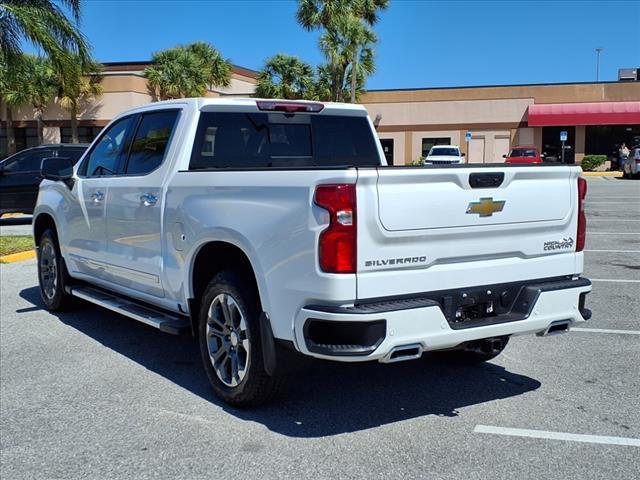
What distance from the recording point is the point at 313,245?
11.9 ft

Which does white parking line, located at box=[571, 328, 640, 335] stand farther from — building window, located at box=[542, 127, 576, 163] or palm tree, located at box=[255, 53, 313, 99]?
building window, located at box=[542, 127, 576, 163]

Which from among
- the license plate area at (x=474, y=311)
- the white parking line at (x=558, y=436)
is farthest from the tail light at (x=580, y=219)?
the white parking line at (x=558, y=436)

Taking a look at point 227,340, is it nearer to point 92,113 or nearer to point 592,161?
point 92,113

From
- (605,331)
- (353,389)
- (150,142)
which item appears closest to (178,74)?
(150,142)

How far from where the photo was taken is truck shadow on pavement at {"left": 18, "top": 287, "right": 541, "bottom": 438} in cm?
429

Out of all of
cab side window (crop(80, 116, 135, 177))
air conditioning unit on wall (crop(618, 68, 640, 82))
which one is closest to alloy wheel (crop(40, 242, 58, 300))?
cab side window (crop(80, 116, 135, 177))

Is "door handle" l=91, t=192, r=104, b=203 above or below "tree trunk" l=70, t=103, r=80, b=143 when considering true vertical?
below

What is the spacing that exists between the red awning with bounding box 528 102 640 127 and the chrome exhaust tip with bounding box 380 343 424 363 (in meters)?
41.6

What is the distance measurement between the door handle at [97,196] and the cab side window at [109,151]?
0.19m

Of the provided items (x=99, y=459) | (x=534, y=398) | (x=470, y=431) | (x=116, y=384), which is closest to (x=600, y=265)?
(x=534, y=398)

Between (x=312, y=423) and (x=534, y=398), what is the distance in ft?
5.09

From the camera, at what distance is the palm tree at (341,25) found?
3538 cm

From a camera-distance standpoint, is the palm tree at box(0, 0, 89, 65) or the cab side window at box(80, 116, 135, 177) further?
the palm tree at box(0, 0, 89, 65)

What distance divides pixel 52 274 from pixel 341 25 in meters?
30.5
